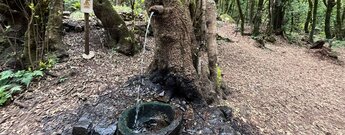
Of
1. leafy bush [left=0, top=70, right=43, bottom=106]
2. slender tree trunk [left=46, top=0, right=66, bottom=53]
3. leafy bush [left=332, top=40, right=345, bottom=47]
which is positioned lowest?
leafy bush [left=0, top=70, right=43, bottom=106]

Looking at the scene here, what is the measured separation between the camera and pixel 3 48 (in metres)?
6.16

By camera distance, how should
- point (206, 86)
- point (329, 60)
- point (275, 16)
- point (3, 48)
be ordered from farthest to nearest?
point (275, 16) → point (329, 60) → point (3, 48) → point (206, 86)

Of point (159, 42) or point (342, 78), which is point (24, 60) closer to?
point (159, 42)

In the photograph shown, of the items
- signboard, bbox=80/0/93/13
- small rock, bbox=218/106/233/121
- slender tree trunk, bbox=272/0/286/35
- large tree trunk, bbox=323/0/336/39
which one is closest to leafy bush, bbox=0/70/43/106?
signboard, bbox=80/0/93/13

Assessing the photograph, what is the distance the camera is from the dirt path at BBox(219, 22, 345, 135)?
449 centimetres

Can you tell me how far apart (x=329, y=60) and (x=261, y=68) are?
4734mm

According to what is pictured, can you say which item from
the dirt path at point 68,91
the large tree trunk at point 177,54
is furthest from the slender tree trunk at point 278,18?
the large tree trunk at point 177,54

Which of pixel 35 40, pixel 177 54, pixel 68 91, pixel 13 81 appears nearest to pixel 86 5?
pixel 35 40

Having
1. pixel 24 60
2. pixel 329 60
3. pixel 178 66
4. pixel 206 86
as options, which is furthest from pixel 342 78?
pixel 24 60

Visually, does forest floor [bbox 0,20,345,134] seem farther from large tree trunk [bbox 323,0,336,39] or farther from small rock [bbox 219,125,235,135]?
large tree trunk [bbox 323,0,336,39]

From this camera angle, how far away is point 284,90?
20.2ft

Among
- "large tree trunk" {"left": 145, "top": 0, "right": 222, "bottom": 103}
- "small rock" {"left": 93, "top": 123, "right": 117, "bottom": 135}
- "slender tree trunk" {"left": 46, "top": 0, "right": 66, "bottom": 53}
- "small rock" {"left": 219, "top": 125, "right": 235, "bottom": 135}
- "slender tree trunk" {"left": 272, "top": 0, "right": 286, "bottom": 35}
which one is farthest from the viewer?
"slender tree trunk" {"left": 272, "top": 0, "right": 286, "bottom": 35}

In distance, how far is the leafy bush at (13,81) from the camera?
4.38 m

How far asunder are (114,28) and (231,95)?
3213mm
